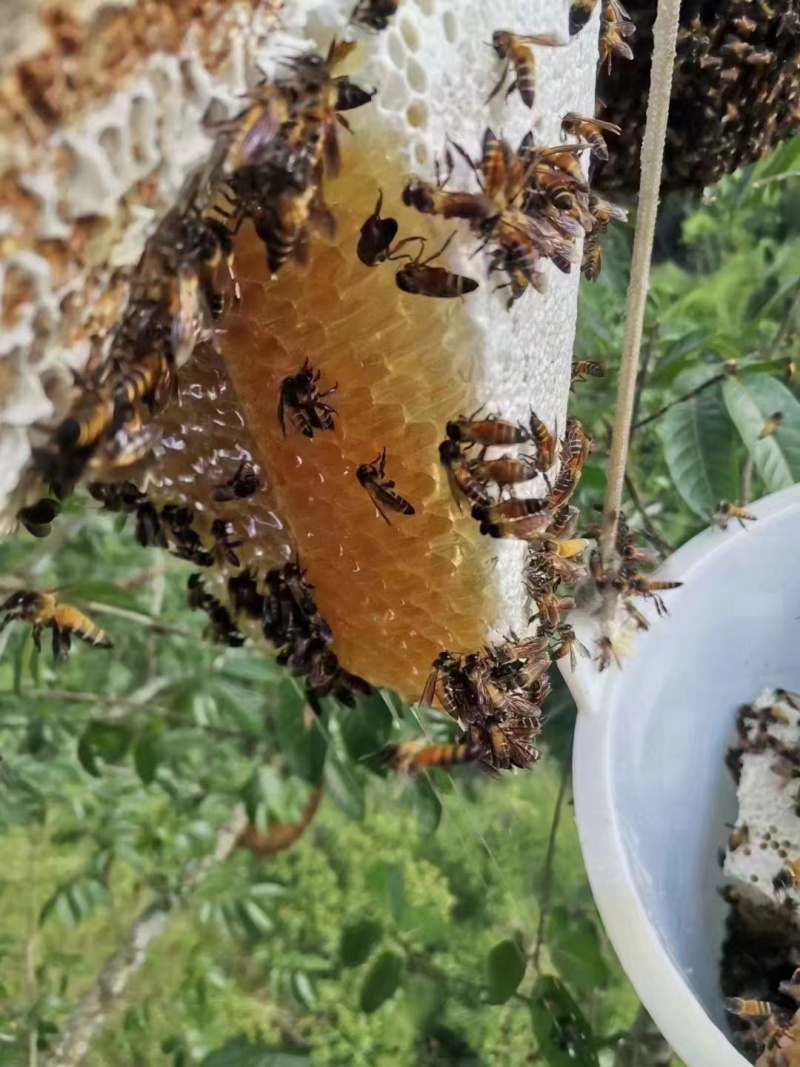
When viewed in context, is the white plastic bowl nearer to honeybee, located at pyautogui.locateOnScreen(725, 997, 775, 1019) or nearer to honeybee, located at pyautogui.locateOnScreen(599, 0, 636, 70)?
honeybee, located at pyautogui.locateOnScreen(725, 997, 775, 1019)

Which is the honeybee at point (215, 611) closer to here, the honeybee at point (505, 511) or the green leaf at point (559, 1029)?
the honeybee at point (505, 511)

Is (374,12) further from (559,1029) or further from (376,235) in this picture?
(559,1029)

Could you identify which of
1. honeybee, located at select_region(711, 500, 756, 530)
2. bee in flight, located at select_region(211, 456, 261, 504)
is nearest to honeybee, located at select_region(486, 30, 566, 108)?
bee in flight, located at select_region(211, 456, 261, 504)

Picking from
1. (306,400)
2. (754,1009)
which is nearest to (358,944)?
(754,1009)

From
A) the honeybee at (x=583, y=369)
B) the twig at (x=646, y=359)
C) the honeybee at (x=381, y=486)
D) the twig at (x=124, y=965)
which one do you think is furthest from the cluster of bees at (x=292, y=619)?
the twig at (x=124, y=965)

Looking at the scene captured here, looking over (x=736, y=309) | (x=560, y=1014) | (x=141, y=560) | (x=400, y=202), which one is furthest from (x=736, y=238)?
(x=400, y=202)
